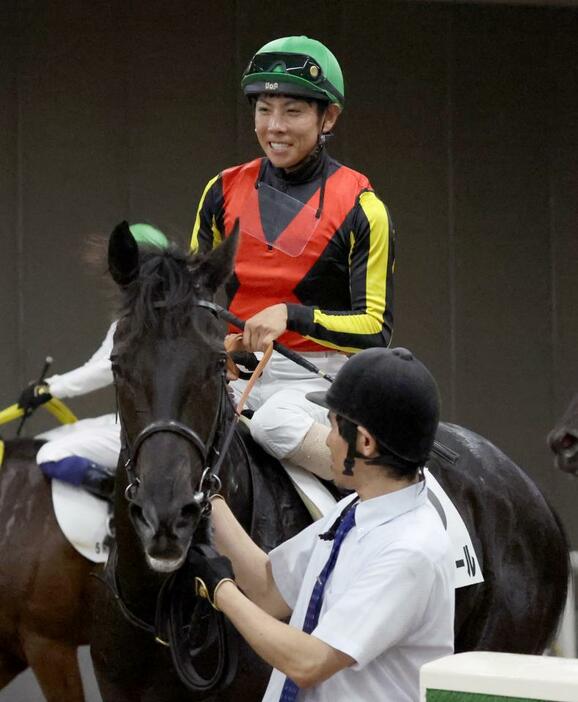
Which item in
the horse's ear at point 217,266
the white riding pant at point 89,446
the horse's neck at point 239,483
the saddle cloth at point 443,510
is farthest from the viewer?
the white riding pant at point 89,446

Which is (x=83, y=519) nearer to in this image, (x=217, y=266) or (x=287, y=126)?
(x=287, y=126)

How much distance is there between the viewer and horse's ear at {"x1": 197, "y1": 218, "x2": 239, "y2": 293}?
315cm

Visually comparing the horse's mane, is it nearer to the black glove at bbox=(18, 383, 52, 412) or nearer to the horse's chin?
the horse's chin

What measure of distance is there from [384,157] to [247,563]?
527 centimetres

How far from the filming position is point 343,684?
2406mm

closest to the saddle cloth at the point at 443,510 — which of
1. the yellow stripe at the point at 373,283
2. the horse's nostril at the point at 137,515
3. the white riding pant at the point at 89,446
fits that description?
the yellow stripe at the point at 373,283

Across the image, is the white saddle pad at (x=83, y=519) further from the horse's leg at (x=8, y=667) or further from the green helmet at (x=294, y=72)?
the green helmet at (x=294, y=72)

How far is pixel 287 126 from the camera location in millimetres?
3721

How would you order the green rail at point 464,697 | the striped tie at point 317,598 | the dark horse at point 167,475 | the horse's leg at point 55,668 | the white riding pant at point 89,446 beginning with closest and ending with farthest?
the green rail at point 464,697 → the striped tie at point 317,598 → the dark horse at point 167,475 → the horse's leg at point 55,668 → the white riding pant at point 89,446

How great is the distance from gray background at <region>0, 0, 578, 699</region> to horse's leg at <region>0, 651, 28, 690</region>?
1950 millimetres

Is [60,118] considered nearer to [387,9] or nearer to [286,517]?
[387,9]

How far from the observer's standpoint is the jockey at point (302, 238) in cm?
364

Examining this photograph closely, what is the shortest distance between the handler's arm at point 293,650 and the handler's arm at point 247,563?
300 millimetres

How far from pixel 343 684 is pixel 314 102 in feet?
6.03
